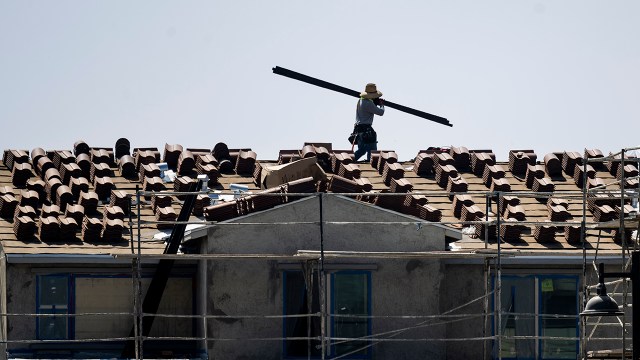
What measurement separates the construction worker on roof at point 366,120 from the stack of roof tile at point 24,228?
29.2 ft

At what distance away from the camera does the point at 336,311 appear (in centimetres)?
3048

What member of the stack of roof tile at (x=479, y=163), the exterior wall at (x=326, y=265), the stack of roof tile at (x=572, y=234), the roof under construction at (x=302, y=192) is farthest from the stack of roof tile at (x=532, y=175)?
the exterior wall at (x=326, y=265)

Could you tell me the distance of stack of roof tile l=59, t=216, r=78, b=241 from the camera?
30891 mm

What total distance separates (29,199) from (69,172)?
1.50 meters

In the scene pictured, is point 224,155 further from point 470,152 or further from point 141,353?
point 141,353

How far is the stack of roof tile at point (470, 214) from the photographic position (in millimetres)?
31953

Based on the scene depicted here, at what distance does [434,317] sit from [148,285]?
16.8ft

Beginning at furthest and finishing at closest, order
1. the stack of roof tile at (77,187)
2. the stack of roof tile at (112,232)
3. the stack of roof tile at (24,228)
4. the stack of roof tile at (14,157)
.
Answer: the stack of roof tile at (14,157)
the stack of roof tile at (77,187)
the stack of roof tile at (112,232)
the stack of roof tile at (24,228)

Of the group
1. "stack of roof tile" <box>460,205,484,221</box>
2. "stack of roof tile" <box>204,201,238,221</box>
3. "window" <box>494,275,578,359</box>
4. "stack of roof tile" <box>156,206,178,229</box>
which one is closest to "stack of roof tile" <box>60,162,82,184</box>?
"stack of roof tile" <box>156,206,178,229</box>

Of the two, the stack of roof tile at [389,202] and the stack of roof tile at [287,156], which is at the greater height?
the stack of roof tile at [287,156]

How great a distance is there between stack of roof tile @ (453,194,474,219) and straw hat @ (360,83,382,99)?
18.5 ft

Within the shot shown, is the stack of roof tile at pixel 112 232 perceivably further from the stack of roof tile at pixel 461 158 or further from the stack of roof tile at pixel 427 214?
the stack of roof tile at pixel 461 158

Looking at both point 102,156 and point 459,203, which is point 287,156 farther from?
point 459,203

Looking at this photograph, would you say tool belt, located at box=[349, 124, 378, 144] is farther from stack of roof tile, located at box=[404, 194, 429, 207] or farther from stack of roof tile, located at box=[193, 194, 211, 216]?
stack of roof tile, located at box=[193, 194, 211, 216]
